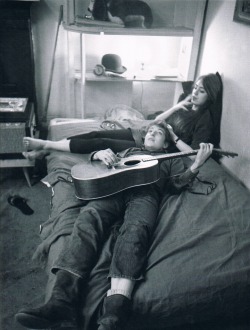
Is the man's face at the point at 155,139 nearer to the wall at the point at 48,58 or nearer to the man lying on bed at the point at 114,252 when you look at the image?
the man lying on bed at the point at 114,252

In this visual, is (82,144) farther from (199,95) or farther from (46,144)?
(199,95)

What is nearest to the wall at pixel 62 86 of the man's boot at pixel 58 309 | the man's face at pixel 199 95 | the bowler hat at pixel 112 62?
the bowler hat at pixel 112 62

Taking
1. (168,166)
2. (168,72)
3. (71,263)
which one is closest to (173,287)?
(71,263)

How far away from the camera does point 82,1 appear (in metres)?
2.38

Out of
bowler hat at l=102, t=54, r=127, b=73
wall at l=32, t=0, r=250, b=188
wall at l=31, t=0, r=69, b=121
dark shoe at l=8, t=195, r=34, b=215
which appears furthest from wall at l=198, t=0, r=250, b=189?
dark shoe at l=8, t=195, r=34, b=215

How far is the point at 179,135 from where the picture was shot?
1997mm

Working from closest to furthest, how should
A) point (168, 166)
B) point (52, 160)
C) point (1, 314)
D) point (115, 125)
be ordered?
point (1, 314), point (168, 166), point (52, 160), point (115, 125)

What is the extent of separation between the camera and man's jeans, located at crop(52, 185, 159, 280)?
3.67 feet

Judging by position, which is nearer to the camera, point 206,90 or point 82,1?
point 206,90

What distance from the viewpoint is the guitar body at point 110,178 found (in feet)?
4.63

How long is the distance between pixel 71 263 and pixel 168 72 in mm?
1962

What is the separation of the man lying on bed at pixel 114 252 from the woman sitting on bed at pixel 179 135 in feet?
0.99

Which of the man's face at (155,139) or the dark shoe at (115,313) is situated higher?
the man's face at (155,139)

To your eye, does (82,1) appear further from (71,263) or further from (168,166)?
(71,263)
